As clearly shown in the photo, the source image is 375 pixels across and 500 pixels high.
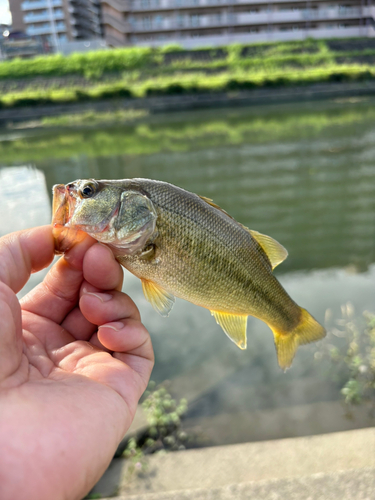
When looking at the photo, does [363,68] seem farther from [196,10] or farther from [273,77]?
[196,10]

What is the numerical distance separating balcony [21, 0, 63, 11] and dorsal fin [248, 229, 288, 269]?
247ft

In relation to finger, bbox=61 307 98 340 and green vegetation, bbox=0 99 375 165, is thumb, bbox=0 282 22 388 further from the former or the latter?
green vegetation, bbox=0 99 375 165

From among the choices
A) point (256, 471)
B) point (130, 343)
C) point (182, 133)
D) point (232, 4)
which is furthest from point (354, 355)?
point (232, 4)

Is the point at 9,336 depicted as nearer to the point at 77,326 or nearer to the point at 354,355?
the point at 77,326

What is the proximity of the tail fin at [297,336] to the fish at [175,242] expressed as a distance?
245 mm

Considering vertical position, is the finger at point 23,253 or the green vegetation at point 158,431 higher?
the finger at point 23,253

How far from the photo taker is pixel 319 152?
1433 cm

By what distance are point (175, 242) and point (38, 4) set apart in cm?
7943

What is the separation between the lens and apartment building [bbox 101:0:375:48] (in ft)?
161

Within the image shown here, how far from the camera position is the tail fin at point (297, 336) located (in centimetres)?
224

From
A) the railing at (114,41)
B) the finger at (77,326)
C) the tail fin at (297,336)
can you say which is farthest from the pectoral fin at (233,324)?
the railing at (114,41)

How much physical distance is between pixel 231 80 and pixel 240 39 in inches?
1036

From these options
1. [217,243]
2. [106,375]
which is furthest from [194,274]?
[106,375]

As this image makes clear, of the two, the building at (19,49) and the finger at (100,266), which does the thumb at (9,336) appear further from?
the building at (19,49)
